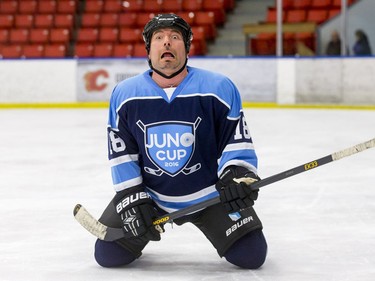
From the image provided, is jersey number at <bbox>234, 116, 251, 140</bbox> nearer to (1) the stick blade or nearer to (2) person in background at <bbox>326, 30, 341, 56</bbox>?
(1) the stick blade

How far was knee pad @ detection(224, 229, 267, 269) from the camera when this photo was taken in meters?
2.80

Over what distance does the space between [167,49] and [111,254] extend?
0.69m

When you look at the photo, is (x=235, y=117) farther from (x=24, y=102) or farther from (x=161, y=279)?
(x=24, y=102)

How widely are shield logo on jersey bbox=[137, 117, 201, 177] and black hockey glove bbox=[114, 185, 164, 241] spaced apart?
0.41ft

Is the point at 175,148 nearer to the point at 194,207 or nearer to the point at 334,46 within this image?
the point at 194,207

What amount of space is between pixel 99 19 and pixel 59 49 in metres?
0.97

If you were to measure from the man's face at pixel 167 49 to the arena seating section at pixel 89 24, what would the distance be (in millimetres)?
9251

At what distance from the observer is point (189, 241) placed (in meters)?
3.30

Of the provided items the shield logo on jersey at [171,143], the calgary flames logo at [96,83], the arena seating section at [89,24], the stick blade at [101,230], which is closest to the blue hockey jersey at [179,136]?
the shield logo on jersey at [171,143]

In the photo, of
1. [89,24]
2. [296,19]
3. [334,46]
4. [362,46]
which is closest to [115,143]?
[362,46]

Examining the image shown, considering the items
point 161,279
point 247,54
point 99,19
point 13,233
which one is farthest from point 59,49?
point 161,279

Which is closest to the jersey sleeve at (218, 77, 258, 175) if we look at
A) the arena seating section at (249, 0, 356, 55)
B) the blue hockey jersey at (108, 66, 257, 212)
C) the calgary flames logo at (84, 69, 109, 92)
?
the blue hockey jersey at (108, 66, 257, 212)

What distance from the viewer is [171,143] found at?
2.79 metres

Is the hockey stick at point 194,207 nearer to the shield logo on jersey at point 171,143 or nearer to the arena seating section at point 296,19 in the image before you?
the shield logo on jersey at point 171,143
